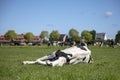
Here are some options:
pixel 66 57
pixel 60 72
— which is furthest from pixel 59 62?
pixel 60 72

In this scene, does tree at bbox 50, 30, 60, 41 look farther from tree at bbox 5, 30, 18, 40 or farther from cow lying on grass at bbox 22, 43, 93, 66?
cow lying on grass at bbox 22, 43, 93, 66

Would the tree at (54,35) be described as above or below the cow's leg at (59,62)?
above

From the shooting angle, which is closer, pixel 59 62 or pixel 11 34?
pixel 59 62

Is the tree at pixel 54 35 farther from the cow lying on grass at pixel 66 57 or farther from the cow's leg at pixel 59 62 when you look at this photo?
the cow's leg at pixel 59 62

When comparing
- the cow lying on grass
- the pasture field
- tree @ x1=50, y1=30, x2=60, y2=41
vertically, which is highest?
tree @ x1=50, y1=30, x2=60, y2=41

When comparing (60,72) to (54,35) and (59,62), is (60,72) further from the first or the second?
(54,35)

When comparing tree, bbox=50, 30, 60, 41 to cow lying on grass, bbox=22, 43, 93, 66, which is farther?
tree, bbox=50, 30, 60, 41

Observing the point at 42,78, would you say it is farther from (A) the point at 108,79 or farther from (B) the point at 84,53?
(B) the point at 84,53

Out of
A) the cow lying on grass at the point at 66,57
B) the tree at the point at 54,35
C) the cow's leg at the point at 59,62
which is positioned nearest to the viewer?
the cow's leg at the point at 59,62

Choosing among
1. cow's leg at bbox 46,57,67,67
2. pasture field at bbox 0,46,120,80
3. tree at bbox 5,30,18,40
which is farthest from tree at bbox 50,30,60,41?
cow's leg at bbox 46,57,67,67

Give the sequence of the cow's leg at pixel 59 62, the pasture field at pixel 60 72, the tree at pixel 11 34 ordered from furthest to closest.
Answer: the tree at pixel 11 34, the cow's leg at pixel 59 62, the pasture field at pixel 60 72

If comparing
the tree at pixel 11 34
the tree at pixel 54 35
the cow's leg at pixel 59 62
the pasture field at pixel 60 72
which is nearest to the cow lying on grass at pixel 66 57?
the cow's leg at pixel 59 62

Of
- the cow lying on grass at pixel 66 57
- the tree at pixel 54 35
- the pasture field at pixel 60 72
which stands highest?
the tree at pixel 54 35

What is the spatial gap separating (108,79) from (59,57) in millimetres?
4190
